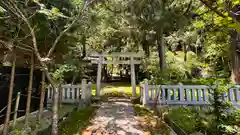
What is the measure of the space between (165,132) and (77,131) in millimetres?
1852

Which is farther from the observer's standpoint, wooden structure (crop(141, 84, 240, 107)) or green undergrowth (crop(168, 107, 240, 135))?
wooden structure (crop(141, 84, 240, 107))

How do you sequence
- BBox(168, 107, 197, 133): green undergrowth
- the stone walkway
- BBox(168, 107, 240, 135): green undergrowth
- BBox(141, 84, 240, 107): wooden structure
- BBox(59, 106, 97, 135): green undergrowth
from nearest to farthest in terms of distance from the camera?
BBox(168, 107, 240, 135): green undergrowth → BBox(168, 107, 197, 133): green undergrowth → BBox(59, 106, 97, 135): green undergrowth → the stone walkway → BBox(141, 84, 240, 107): wooden structure

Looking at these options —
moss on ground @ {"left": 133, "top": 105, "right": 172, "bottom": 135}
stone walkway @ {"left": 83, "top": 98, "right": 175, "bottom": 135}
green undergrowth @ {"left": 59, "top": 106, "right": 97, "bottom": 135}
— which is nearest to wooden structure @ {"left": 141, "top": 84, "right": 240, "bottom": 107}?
moss on ground @ {"left": 133, "top": 105, "right": 172, "bottom": 135}

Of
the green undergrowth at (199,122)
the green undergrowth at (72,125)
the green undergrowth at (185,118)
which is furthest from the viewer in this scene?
the green undergrowth at (72,125)

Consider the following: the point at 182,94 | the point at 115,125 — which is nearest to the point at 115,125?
the point at 115,125

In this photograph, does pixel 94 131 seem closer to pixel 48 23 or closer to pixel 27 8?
pixel 48 23

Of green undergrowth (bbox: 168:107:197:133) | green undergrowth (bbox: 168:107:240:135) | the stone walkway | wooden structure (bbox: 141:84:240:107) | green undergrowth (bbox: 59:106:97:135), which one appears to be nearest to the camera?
green undergrowth (bbox: 168:107:240:135)

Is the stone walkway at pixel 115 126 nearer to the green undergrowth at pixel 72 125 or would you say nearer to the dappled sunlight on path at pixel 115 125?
the dappled sunlight on path at pixel 115 125

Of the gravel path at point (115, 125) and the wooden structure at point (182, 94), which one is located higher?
the wooden structure at point (182, 94)

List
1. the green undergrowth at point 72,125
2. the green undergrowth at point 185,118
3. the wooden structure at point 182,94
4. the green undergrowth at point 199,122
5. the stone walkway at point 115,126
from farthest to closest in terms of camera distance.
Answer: the wooden structure at point 182,94 < the stone walkway at point 115,126 < the green undergrowth at point 72,125 < the green undergrowth at point 185,118 < the green undergrowth at point 199,122

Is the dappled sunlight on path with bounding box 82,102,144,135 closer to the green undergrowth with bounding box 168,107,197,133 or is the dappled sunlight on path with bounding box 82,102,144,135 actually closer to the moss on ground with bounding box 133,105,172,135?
the moss on ground with bounding box 133,105,172,135

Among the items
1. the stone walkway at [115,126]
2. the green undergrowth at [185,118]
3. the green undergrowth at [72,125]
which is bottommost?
the stone walkway at [115,126]

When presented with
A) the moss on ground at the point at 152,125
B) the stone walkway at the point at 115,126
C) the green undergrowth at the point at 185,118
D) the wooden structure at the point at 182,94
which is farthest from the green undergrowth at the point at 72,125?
the wooden structure at the point at 182,94

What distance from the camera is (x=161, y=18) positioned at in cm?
639
